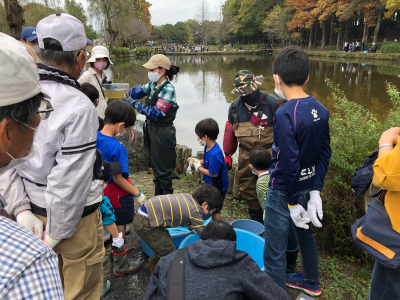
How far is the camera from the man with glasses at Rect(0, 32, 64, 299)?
1.81 feet

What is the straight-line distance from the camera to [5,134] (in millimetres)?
746

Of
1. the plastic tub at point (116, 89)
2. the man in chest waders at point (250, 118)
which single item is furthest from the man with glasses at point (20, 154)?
the plastic tub at point (116, 89)

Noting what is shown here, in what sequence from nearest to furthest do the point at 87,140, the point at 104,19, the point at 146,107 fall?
the point at 87,140
the point at 146,107
the point at 104,19

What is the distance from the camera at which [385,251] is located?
136cm

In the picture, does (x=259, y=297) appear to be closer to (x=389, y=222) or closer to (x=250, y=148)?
(x=389, y=222)

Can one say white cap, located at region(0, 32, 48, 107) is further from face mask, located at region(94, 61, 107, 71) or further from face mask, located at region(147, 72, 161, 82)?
face mask, located at region(94, 61, 107, 71)

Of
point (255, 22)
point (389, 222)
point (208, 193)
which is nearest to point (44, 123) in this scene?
point (208, 193)

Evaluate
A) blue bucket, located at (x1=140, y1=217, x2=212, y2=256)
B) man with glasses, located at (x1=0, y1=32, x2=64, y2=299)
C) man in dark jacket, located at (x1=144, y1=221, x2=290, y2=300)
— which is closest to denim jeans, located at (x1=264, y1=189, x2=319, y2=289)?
man in dark jacket, located at (x1=144, y1=221, x2=290, y2=300)

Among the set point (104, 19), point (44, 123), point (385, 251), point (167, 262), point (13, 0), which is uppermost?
point (104, 19)

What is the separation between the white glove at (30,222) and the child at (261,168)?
1815 mm

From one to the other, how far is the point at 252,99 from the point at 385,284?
1981 mm

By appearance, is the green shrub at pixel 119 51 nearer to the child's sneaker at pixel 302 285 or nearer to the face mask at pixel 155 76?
the face mask at pixel 155 76

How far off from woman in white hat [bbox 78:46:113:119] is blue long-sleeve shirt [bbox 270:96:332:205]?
8.03ft

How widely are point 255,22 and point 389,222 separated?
4666cm
